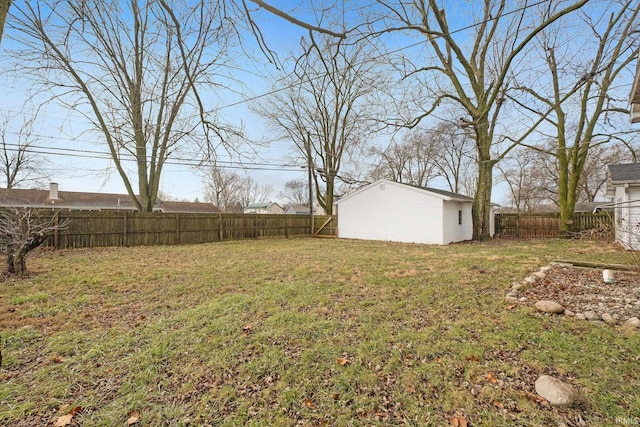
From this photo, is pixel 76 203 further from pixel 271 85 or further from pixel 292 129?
pixel 271 85

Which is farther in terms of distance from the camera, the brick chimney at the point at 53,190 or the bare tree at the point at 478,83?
the brick chimney at the point at 53,190

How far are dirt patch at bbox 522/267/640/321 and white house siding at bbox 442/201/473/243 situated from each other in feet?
24.2

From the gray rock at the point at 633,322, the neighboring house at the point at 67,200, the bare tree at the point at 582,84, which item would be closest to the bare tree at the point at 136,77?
the gray rock at the point at 633,322

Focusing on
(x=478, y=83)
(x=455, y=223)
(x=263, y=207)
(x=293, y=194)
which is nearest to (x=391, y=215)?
Answer: (x=455, y=223)

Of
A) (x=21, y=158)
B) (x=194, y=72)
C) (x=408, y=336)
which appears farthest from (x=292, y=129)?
(x=21, y=158)

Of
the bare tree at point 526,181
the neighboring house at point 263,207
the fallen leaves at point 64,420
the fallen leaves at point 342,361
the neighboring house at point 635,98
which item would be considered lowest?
the fallen leaves at point 64,420

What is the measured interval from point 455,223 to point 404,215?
2432mm

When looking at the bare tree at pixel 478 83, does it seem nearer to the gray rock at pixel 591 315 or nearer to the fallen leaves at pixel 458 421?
the gray rock at pixel 591 315

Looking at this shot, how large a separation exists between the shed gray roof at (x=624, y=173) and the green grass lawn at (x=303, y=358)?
25.8ft

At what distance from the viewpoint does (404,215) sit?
13516mm

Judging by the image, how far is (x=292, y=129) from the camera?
19281 millimetres

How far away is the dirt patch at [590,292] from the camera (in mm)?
3359

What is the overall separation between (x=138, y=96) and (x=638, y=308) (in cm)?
1337

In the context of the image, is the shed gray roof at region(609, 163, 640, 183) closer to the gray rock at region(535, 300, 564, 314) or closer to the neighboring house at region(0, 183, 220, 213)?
the gray rock at region(535, 300, 564, 314)
